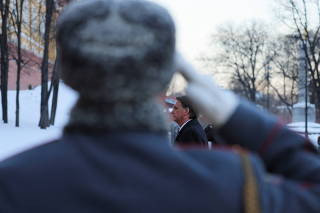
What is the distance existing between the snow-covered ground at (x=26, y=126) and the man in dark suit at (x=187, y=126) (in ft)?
7.11

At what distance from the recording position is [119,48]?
55.1 inches

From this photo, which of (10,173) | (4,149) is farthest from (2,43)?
(10,173)

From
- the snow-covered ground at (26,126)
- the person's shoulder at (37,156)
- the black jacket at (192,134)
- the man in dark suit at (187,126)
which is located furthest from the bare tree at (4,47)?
the person's shoulder at (37,156)

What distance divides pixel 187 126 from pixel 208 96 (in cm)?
527

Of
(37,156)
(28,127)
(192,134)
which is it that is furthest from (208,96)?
(28,127)

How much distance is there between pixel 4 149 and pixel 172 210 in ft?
50.8

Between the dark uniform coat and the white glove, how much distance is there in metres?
0.03

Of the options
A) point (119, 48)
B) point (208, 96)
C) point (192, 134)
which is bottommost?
point (192, 134)

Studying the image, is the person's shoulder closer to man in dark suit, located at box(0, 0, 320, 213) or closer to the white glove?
man in dark suit, located at box(0, 0, 320, 213)

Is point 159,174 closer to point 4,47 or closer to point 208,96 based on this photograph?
point 208,96

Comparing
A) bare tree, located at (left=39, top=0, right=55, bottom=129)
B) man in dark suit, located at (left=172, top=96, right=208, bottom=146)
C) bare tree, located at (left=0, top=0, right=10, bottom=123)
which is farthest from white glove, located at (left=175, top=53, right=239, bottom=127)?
bare tree, located at (left=0, top=0, right=10, bottom=123)

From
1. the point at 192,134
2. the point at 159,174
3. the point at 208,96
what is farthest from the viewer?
the point at 192,134

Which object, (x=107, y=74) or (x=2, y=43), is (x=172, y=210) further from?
(x=2, y=43)

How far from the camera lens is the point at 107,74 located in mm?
1403
